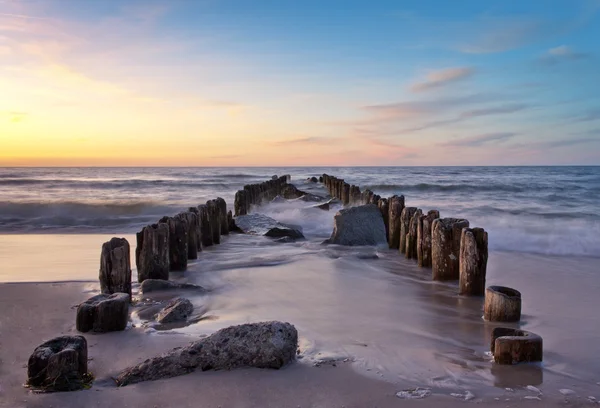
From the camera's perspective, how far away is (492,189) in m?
33.4

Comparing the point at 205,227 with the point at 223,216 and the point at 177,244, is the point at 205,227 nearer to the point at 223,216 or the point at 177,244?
the point at 223,216

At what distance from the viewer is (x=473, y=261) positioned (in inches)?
216

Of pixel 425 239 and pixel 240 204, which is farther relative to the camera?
pixel 240 204

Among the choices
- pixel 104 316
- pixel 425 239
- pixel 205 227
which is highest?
pixel 425 239

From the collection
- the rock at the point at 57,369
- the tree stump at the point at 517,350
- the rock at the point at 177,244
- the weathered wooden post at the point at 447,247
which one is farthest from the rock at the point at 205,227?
the tree stump at the point at 517,350

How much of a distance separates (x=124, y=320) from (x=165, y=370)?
1.15 m

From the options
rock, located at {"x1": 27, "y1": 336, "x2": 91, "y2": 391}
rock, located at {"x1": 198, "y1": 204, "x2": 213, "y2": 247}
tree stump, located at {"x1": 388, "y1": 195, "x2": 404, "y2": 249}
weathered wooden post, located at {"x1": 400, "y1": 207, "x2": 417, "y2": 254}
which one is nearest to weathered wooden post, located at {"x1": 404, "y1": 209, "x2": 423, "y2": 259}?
weathered wooden post, located at {"x1": 400, "y1": 207, "x2": 417, "y2": 254}

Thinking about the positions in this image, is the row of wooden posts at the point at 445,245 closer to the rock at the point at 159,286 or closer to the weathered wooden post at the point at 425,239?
the weathered wooden post at the point at 425,239

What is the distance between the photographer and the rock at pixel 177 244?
687 centimetres

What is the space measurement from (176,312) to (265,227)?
6784 millimetres

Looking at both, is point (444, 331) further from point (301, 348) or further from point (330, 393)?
point (330, 393)

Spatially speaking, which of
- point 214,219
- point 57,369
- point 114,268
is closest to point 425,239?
point 114,268

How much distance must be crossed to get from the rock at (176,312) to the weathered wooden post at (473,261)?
2.87 meters

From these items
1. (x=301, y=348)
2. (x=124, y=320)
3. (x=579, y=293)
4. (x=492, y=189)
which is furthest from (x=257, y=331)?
(x=492, y=189)
